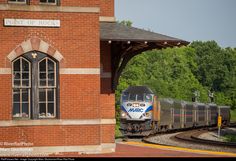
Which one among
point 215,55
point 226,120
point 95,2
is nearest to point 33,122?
point 95,2

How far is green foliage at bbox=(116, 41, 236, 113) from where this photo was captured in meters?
101

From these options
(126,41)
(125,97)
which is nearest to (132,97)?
(125,97)

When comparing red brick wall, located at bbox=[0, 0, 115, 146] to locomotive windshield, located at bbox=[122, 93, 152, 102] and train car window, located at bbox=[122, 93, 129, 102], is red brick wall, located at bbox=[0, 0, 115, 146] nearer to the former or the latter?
locomotive windshield, located at bbox=[122, 93, 152, 102]

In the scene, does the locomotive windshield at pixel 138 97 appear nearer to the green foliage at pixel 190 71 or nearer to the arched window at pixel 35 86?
the arched window at pixel 35 86

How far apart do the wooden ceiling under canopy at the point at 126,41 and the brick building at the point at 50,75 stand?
3.00 ft

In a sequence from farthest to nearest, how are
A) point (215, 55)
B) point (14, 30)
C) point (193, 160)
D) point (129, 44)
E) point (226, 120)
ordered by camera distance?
point (215, 55)
point (226, 120)
point (129, 44)
point (14, 30)
point (193, 160)

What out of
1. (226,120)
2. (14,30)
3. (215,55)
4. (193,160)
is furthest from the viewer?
(215,55)

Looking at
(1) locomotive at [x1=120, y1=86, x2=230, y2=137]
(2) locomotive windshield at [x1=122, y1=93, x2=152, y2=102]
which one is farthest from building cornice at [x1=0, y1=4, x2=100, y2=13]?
(2) locomotive windshield at [x1=122, y1=93, x2=152, y2=102]

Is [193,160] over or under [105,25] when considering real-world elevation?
under

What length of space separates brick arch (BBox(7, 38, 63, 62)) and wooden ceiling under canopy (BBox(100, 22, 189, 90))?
156 cm

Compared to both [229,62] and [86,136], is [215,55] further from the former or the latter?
[86,136]

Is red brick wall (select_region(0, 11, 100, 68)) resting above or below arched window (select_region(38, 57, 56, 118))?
above

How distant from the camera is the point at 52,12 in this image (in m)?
19.7

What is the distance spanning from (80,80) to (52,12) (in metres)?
2.17
